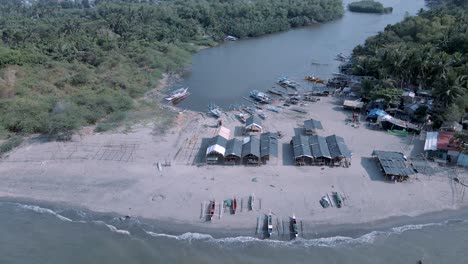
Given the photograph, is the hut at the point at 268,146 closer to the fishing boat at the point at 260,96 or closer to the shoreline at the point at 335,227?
the shoreline at the point at 335,227

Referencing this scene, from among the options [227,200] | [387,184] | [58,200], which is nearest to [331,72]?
[387,184]

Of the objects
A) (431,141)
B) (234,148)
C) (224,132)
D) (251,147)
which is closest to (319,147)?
(251,147)

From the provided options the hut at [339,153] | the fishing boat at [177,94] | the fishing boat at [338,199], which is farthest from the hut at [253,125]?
the fishing boat at [177,94]

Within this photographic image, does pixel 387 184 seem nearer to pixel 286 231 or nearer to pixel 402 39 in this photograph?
pixel 286 231

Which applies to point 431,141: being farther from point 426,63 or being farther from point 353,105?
point 426,63

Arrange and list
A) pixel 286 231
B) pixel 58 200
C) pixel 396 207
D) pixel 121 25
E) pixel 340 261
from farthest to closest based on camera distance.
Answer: pixel 121 25 → pixel 58 200 → pixel 396 207 → pixel 286 231 → pixel 340 261
